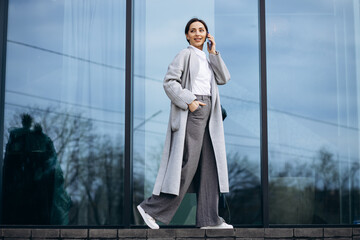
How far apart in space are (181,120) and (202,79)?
41 centimetres

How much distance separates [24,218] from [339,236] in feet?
9.23

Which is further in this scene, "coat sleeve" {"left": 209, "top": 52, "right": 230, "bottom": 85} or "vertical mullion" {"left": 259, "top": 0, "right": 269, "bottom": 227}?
"vertical mullion" {"left": 259, "top": 0, "right": 269, "bottom": 227}

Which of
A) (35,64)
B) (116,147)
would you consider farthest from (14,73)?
(116,147)

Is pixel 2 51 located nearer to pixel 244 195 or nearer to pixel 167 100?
pixel 167 100

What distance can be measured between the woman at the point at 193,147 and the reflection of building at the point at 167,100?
2.12 feet

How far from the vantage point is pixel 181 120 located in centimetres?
554

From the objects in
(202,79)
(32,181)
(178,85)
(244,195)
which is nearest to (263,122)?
(244,195)

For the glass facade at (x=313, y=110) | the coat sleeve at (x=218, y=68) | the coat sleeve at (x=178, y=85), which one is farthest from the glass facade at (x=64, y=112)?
the glass facade at (x=313, y=110)

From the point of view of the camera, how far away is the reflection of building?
6.22m

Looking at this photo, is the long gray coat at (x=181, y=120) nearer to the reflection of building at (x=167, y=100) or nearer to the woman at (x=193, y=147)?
the woman at (x=193, y=147)

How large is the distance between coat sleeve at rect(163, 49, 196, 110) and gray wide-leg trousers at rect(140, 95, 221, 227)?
142mm

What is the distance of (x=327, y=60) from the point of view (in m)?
6.46

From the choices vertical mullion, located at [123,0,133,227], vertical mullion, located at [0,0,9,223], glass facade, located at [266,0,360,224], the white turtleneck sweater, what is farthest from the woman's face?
vertical mullion, located at [0,0,9,223]

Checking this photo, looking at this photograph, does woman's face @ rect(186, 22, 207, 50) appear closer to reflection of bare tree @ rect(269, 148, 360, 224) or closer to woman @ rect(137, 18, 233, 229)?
woman @ rect(137, 18, 233, 229)
